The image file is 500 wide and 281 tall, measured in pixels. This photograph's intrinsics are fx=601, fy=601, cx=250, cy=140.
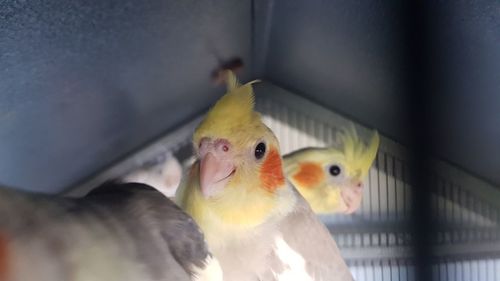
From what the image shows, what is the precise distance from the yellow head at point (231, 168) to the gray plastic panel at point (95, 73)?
16cm

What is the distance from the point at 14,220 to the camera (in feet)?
1.18

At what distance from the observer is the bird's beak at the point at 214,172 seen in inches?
26.4

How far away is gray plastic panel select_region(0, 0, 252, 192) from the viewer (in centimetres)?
64

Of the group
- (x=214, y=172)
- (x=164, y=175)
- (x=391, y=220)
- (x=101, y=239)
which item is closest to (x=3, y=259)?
(x=101, y=239)

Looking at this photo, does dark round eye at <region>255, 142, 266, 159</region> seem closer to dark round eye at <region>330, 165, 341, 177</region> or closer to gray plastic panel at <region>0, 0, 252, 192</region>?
gray plastic panel at <region>0, 0, 252, 192</region>

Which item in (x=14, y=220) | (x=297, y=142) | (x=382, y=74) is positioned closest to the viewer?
(x=14, y=220)

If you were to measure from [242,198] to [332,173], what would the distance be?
0.51 metres

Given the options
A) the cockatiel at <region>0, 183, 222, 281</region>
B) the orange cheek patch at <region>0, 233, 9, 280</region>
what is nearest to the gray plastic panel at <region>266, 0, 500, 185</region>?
the cockatiel at <region>0, 183, 222, 281</region>

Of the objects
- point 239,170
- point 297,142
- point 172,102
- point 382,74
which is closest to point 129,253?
point 239,170

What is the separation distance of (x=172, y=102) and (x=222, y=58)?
162 mm

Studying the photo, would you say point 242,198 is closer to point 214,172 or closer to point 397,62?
point 214,172

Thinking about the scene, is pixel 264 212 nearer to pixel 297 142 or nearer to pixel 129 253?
pixel 129 253

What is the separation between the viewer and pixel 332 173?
1.19 metres

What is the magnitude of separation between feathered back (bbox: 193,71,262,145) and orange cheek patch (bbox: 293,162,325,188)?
465 millimetres
